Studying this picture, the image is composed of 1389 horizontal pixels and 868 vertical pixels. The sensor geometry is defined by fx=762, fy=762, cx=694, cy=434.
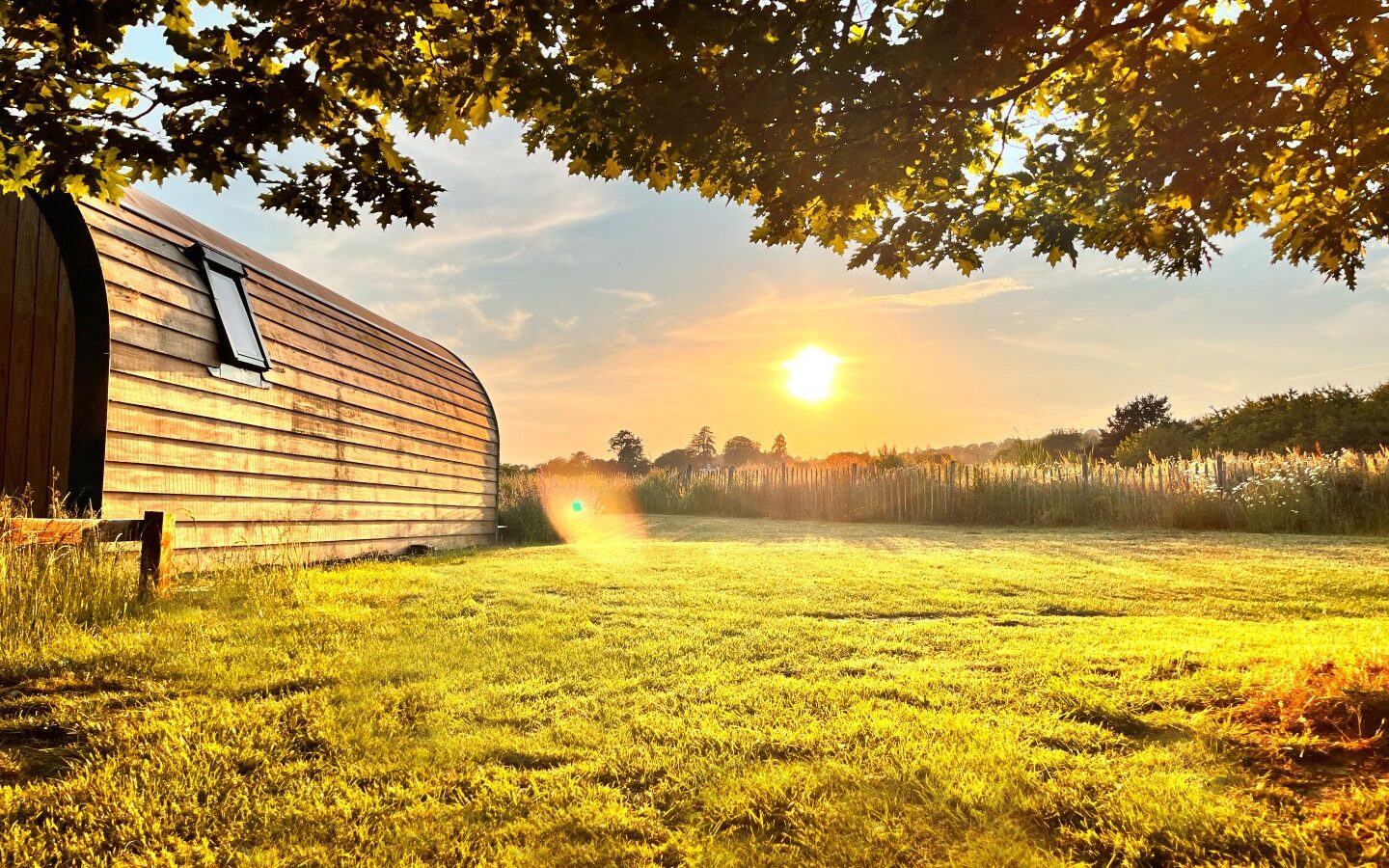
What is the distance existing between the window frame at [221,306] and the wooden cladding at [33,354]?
56.4 inches

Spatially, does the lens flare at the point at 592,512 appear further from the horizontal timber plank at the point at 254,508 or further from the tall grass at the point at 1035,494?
the horizontal timber plank at the point at 254,508

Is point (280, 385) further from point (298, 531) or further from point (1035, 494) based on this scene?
point (1035, 494)

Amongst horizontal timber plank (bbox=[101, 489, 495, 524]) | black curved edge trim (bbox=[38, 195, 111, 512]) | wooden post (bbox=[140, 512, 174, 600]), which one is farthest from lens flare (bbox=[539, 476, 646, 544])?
black curved edge trim (bbox=[38, 195, 111, 512])

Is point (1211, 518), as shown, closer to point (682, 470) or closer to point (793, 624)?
point (793, 624)

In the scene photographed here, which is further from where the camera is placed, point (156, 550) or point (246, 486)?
point (246, 486)

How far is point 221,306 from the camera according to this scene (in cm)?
843

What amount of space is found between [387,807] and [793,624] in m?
3.75

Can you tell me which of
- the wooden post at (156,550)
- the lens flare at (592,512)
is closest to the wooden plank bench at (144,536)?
the wooden post at (156,550)

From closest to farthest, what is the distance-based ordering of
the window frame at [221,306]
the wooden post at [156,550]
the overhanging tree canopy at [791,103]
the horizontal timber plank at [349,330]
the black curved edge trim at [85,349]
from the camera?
1. the overhanging tree canopy at [791,103]
2. the wooden post at [156,550]
3. the black curved edge trim at [85,349]
4. the window frame at [221,306]
5. the horizontal timber plank at [349,330]

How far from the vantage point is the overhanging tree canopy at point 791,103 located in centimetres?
357

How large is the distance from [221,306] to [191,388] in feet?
3.60

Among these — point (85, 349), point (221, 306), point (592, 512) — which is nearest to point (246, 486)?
point (221, 306)

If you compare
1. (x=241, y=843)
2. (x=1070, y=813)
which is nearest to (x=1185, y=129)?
(x=1070, y=813)

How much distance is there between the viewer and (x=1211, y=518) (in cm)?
1529
